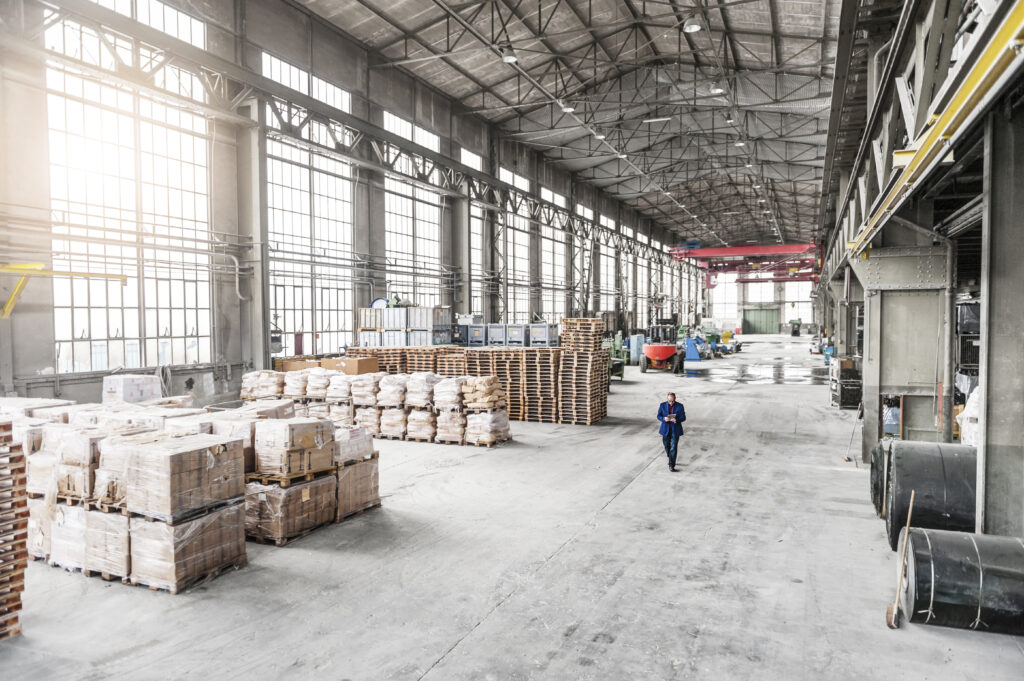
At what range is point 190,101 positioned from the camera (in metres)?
13.3

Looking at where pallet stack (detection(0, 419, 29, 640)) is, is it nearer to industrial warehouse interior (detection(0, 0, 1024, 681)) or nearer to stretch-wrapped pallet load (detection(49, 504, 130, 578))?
industrial warehouse interior (detection(0, 0, 1024, 681))

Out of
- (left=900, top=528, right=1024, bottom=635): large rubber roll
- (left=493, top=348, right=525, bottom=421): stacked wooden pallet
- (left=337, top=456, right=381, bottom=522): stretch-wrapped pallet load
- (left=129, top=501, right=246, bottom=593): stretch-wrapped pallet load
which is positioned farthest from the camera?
(left=493, top=348, right=525, bottom=421): stacked wooden pallet

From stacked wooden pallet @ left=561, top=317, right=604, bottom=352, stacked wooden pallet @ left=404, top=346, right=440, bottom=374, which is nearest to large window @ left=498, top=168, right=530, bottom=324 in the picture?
stacked wooden pallet @ left=561, top=317, right=604, bottom=352

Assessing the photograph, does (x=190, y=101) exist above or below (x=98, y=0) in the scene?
below

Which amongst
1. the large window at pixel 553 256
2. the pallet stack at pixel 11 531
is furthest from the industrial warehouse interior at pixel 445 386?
the large window at pixel 553 256

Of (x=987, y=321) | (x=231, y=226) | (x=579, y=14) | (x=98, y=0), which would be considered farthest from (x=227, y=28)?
(x=987, y=321)

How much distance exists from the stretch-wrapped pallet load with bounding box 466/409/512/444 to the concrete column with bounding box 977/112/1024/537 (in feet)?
26.0

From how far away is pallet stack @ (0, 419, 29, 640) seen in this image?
4.64m

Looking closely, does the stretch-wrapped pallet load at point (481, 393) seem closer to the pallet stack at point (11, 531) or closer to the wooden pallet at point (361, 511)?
the wooden pallet at point (361, 511)

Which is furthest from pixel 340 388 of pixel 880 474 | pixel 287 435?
pixel 880 474

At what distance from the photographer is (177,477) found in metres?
5.37

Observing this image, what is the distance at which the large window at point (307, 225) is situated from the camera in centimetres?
1680

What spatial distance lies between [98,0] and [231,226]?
5252 mm

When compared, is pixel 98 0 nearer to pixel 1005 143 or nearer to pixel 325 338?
pixel 325 338
